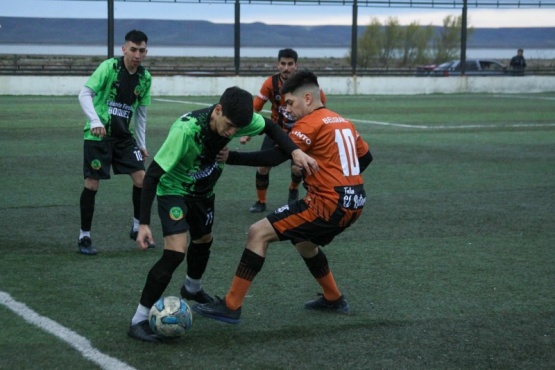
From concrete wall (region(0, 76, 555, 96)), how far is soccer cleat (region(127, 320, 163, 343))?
1047 inches

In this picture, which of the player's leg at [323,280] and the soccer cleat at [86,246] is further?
the soccer cleat at [86,246]

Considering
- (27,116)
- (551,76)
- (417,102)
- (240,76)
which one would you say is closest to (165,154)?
(27,116)

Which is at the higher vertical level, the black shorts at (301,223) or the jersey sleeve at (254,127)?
the jersey sleeve at (254,127)

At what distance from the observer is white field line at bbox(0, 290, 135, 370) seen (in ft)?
17.7

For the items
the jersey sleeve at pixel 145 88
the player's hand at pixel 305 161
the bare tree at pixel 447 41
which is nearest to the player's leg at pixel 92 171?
the jersey sleeve at pixel 145 88

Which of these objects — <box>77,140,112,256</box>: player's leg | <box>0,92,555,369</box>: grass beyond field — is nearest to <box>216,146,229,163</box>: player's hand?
<box>0,92,555,369</box>: grass beyond field

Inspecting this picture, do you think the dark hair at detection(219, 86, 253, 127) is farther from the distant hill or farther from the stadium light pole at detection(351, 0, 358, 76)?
the stadium light pole at detection(351, 0, 358, 76)

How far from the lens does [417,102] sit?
102 ft

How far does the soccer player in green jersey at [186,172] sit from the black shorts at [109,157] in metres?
2.61

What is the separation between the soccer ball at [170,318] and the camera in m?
5.75

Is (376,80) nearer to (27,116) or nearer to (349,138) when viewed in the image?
(27,116)

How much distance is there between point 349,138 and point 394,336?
1.33 metres

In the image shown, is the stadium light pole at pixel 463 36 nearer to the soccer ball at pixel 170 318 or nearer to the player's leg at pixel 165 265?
the player's leg at pixel 165 265

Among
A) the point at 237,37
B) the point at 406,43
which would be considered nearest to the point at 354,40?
the point at 237,37
